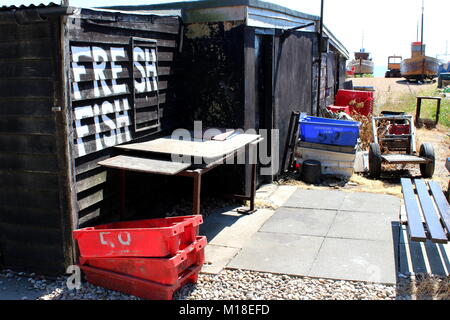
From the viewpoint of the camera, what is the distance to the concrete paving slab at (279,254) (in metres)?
4.96

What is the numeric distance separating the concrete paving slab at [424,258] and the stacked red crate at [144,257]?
2.13 meters

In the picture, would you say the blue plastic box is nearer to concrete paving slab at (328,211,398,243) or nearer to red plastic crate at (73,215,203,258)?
concrete paving slab at (328,211,398,243)

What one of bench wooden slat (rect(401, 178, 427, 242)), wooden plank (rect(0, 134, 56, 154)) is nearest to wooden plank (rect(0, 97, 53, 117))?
wooden plank (rect(0, 134, 56, 154))

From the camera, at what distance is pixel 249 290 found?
450 cm

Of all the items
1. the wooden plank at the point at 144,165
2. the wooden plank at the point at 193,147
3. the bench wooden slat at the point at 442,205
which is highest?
the wooden plank at the point at 193,147

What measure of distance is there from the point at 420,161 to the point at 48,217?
Result: 6374 mm

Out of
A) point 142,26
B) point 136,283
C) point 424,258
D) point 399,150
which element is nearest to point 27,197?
point 136,283

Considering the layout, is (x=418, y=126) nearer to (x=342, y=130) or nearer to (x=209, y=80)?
(x=342, y=130)

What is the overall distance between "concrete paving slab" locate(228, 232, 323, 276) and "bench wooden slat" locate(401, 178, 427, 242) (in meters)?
1.07

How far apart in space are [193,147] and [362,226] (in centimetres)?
242

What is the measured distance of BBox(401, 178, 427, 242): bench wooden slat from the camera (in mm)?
4305

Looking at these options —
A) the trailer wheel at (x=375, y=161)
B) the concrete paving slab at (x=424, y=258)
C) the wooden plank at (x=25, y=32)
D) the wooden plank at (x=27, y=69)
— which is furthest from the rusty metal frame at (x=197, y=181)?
the trailer wheel at (x=375, y=161)

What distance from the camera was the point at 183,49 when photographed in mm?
7055

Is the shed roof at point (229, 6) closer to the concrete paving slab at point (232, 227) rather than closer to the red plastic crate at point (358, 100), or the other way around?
the concrete paving slab at point (232, 227)
